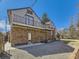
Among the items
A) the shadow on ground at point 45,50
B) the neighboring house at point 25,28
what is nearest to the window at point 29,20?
the neighboring house at point 25,28

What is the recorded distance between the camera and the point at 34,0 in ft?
27.4

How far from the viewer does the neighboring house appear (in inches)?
577

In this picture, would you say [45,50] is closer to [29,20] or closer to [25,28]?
[25,28]

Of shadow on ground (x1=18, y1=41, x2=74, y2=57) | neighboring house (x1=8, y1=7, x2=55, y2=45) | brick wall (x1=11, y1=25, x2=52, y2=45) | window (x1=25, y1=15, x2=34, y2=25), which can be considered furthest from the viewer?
window (x1=25, y1=15, x2=34, y2=25)

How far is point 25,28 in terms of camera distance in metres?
16.7

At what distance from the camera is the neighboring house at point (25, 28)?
14.6 metres

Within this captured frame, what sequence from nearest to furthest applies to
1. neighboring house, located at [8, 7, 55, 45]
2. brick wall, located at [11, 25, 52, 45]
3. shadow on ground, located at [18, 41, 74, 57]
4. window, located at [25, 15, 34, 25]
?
shadow on ground, located at [18, 41, 74, 57] → neighboring house, located at [8, 7, 55, 45] → brick wall, located at [11, 25, 52, 45] → window, located at [25, 15, 34, 25]

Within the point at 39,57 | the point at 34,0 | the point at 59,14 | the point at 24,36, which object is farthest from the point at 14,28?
the point at 34,0

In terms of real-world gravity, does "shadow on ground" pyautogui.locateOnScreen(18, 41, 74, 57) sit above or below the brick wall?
below

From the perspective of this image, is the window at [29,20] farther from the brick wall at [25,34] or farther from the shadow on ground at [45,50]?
the shadow on ground at [45,50]

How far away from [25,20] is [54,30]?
787cm

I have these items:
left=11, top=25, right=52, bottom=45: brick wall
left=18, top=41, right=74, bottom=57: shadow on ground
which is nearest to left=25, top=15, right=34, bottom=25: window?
left=11, top=25, right=52, bottom=45: brick wall

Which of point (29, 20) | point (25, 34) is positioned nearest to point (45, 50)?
point (25, 34)

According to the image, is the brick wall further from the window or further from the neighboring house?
the window
